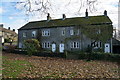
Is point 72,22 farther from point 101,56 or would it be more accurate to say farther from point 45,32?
point 101,56

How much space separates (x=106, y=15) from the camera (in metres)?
37.3

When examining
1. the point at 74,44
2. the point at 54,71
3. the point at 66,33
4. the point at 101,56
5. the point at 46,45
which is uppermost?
the point at 66,33

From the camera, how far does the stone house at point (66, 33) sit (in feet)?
112

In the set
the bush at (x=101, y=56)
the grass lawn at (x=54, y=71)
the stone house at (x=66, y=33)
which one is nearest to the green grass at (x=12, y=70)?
the grass lawn at (x=54, y=71)

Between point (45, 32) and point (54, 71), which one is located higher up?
point (45, 32)

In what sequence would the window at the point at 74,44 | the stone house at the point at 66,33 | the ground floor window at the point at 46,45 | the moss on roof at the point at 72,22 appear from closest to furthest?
the stone house at the point at 66,33, the moss on roof at the point at 72,22, the window at the point at 74,44, the ground floor window at the point at 46,45

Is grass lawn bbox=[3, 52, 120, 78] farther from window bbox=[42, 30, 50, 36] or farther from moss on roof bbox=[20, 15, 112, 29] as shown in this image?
window bbox=[42, 30, 50, 36]

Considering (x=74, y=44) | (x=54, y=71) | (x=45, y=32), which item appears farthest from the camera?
(x=45, y=32)

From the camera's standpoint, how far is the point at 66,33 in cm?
3756

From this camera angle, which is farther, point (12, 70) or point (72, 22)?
point (72, 22)

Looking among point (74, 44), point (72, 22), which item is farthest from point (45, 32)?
point (74, 44)

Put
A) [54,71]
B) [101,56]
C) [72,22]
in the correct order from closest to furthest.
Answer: [54,71] < [101,56] < [72,22]

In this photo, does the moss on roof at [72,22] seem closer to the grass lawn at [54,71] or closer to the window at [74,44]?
the window at [74,44]

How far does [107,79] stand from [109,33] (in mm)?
24482
